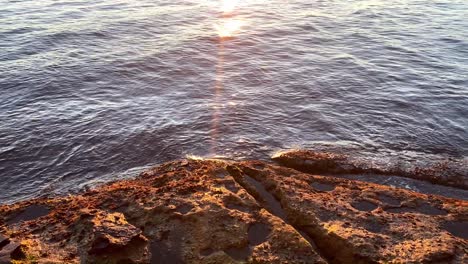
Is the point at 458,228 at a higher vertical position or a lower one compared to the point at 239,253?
lower

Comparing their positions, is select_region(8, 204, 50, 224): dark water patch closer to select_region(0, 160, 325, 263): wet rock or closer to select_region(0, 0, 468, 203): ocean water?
select_region(0, 160, 325, 263): wet rock

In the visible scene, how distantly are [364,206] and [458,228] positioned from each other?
7.19 feet

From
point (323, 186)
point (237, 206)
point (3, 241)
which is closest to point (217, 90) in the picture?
point (323, 186)

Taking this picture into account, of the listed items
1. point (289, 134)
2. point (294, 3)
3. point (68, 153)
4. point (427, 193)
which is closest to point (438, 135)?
point (427, 193)

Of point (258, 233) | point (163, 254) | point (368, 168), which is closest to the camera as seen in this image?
point (163, 254)

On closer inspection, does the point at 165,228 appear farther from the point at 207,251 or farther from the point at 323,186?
the point at 323,186

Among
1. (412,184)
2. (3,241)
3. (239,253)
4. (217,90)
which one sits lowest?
(412,184)

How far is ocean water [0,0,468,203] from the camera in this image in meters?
15.1

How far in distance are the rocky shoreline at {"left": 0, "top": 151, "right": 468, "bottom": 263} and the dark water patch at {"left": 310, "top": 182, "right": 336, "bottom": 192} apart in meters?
0.05

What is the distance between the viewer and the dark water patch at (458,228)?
9500mm

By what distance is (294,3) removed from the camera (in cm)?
4406

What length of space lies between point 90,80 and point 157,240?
1578cm

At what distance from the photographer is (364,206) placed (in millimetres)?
10523

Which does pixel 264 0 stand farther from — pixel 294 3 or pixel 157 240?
pixel 157 240
